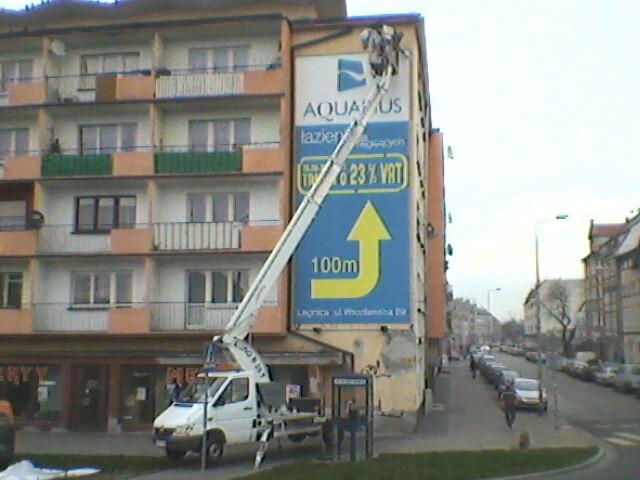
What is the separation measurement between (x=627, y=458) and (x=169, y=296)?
15092 mm

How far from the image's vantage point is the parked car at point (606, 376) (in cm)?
5112

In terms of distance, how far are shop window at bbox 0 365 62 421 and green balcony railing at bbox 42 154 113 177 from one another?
21.6ft

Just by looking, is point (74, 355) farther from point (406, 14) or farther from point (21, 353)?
point (406, 14)

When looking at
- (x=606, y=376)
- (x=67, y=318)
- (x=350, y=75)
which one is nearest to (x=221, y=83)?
(x=350, y=75)

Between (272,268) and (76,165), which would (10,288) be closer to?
(76,165)

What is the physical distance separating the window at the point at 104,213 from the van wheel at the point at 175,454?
10965 millimetres

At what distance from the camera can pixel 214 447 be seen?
743 inches

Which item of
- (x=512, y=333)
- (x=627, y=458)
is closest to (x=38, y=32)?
(x=627, y=458)

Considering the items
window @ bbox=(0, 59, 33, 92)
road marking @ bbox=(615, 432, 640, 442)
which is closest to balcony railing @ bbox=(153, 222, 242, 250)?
window @ bbox=(0, 59, 33, 92)

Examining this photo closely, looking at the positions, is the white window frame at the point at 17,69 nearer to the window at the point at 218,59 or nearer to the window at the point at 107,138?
the window at the point at 107,138

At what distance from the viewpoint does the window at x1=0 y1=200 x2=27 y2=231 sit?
94.3 ft

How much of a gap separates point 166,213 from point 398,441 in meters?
11.1

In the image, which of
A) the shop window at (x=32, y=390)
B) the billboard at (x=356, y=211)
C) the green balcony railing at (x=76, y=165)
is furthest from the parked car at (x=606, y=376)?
the green balcony railing at (x=76, y=165)

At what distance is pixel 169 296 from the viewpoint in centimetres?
2744
